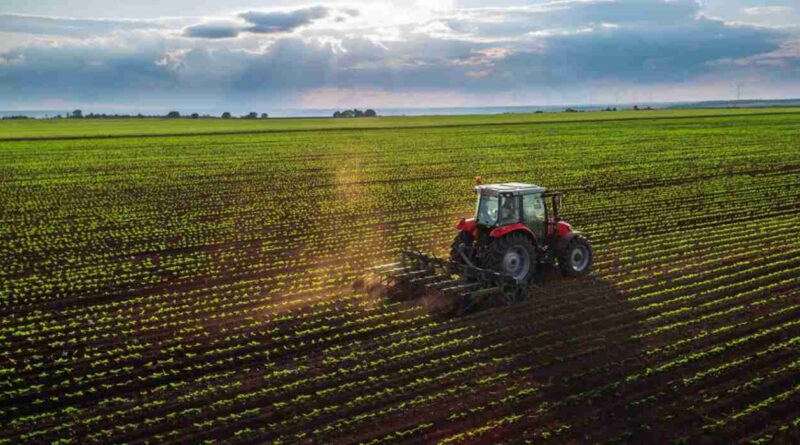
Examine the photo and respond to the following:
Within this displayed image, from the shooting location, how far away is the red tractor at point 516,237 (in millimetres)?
15016

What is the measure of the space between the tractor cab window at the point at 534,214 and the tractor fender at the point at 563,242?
42 centimetres

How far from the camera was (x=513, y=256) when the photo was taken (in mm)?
15148

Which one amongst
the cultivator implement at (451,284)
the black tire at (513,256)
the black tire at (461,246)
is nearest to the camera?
the cultivator implement at (451,284)

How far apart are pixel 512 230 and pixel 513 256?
0.56 metres

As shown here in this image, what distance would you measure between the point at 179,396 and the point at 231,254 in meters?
9.74

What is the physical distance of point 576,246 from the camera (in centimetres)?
1627

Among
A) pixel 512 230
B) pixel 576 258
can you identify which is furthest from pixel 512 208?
pixel 576 258

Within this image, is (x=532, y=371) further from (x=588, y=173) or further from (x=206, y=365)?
(x=588, y=173)

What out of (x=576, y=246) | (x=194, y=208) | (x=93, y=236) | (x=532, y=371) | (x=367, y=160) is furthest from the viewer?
(x=367, y=160)

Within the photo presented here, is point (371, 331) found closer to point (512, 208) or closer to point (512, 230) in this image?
point (512, 230)

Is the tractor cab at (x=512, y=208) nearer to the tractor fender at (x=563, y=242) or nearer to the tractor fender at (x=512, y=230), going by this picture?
the tractor fender at (x=512, y=230)

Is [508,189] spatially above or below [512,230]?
above

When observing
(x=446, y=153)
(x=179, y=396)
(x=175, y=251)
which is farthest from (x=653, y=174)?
(x=179, y=396)

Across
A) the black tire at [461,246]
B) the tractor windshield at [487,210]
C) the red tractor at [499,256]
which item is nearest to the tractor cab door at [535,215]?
the red tractor at [499,256]
